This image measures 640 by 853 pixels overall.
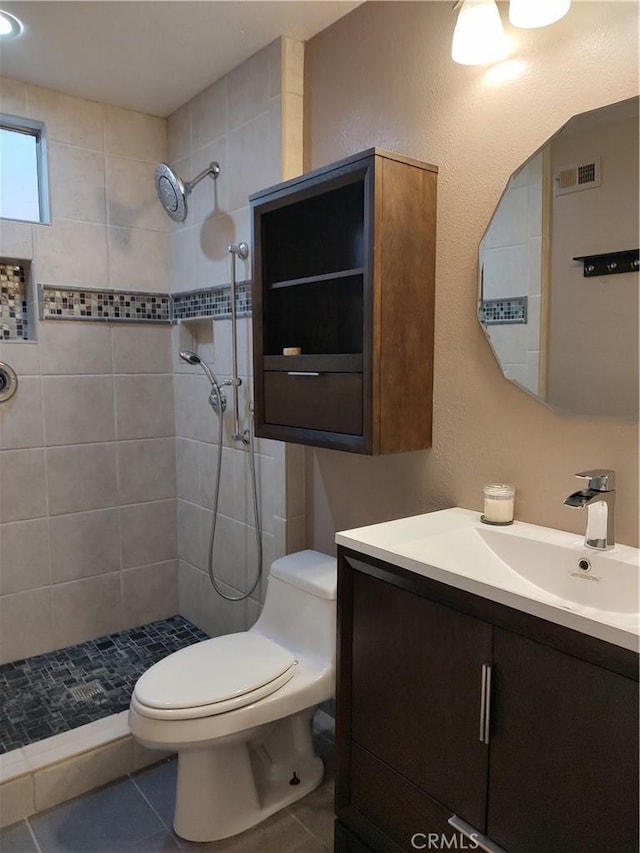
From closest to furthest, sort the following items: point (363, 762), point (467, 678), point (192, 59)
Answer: point (467, 678), point (363, 762), point (192, 59)

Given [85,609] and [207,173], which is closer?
[207,173]

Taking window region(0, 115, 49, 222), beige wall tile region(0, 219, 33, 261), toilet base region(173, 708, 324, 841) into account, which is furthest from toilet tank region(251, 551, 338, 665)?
window region(0, 115, 49, 222)

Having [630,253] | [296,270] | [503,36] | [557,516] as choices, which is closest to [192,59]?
[296,270]

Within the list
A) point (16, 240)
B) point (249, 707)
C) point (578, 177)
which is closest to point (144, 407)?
point (16, 240)

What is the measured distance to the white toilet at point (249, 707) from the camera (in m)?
1.58

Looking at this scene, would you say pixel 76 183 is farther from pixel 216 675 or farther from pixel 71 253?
pixel 216 675

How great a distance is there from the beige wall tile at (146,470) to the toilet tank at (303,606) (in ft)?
3.45

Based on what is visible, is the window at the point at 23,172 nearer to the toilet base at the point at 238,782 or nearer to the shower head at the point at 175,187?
the shower head at the point at 175,187

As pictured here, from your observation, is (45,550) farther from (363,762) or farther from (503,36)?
(503,36)

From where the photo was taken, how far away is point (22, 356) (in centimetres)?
251

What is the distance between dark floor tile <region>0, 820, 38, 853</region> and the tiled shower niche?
172 cm

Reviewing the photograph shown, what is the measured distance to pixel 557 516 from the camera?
4.86 ft

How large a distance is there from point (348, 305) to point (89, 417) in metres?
1.36

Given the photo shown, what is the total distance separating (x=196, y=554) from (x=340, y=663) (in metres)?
1.47
